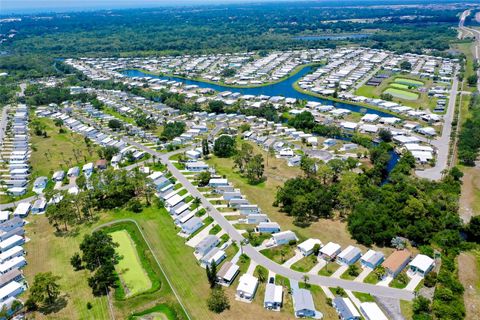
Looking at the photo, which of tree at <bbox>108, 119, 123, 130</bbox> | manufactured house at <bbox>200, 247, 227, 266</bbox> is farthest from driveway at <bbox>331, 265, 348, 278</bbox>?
tree at <bbox>108, 119, 123, 130</bbox>

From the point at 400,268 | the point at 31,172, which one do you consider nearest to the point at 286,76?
the point at 31,172

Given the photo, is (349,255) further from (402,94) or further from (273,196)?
(402,94)

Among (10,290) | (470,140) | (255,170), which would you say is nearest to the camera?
(10,290)

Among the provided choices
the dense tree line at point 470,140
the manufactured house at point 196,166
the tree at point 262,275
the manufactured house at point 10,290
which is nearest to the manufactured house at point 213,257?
the tree at point 262,275

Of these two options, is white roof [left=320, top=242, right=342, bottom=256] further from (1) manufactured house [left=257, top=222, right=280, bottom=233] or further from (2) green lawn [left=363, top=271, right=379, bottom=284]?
(1) manufactured house [left=257, top=222, right=280, bottom=233]

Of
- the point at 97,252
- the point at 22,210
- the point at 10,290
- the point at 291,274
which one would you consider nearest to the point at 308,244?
the point at 291,274

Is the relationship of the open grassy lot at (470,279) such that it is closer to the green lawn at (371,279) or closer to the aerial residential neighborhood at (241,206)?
the aerial residential neighborhood at (241,206)
